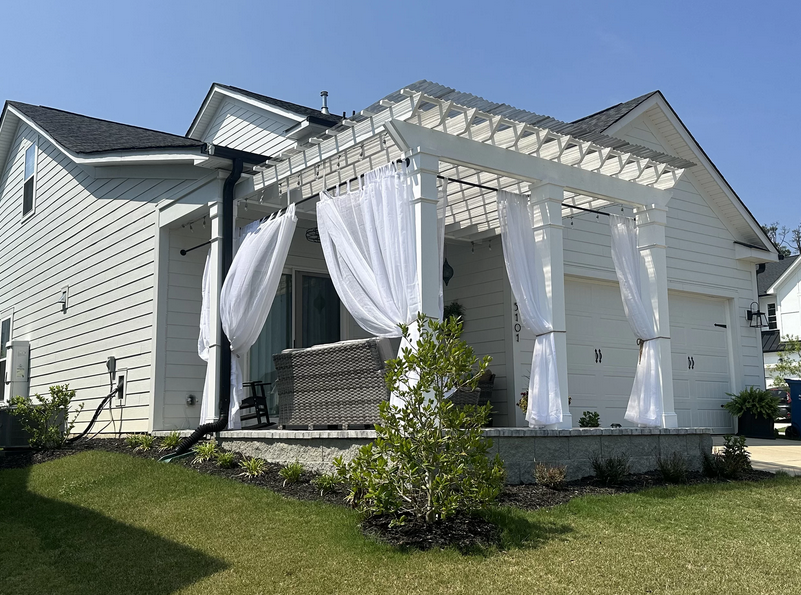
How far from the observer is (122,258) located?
11.0 m

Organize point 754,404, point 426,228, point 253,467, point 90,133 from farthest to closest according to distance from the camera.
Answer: point 754,404 < point 90,133 < point 253,467 < point 426,228

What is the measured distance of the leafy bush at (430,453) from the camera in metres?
5.31

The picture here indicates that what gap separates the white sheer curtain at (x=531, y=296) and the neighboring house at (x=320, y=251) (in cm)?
14

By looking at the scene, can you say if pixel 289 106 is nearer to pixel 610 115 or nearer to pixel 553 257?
pixel 610 115

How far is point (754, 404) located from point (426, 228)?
9.26 metres

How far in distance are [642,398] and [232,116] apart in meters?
9.08

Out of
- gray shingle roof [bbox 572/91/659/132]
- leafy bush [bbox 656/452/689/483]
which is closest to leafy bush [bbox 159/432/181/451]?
leafy bush [bbox 656/452/689/483]

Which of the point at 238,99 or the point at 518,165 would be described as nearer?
the point at 518,165

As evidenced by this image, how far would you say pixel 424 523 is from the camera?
532 cm

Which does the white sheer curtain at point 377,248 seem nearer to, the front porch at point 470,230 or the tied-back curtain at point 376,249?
the tied-back curtain at point 376,249

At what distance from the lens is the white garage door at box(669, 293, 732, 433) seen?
13.1 meters

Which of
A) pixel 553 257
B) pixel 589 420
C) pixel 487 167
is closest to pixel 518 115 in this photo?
pixel 487 167

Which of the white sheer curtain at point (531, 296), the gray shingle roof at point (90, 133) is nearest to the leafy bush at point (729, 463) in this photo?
the white sheer curtain at point (531, 296)

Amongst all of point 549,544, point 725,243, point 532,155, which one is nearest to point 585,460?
point 549,544
